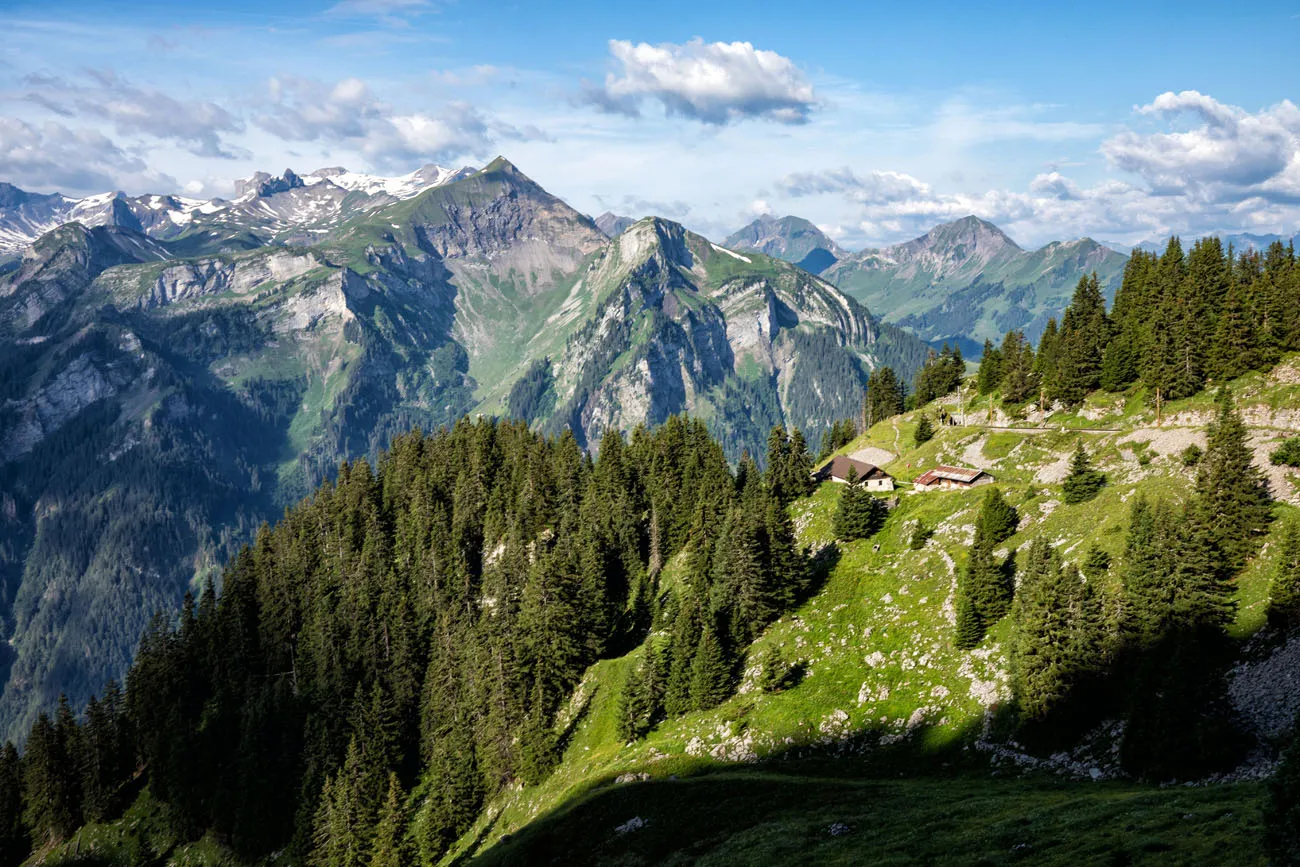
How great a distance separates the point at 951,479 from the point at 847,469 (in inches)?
666

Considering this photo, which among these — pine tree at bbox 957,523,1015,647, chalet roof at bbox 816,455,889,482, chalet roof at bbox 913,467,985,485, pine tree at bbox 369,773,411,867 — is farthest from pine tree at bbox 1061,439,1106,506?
pine tree at bbox 369,773,411,867

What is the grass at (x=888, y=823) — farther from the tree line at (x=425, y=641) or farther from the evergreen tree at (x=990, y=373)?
the evergreen tree at (x=990, y=373)

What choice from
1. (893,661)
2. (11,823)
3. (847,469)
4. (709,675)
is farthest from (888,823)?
(11,823)

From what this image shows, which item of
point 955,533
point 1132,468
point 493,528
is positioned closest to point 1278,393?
point 1132,468

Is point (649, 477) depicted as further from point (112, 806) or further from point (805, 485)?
point (112, 806)

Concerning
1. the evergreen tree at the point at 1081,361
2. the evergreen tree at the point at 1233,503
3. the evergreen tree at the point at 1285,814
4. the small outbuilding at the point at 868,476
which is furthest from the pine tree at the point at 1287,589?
the evergreen tree at the point at 1081,361

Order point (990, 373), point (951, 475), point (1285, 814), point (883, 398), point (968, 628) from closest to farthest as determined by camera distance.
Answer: point (1285, 814) < point (968, 628) < point (951, 475) < point (990, 373) < point (883, 398)

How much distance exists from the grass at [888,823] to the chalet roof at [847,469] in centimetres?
4737

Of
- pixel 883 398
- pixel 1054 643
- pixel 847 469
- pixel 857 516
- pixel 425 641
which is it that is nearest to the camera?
pixel 1054 643

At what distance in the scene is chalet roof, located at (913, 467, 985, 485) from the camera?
94800mm

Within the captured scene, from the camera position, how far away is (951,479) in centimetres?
9556

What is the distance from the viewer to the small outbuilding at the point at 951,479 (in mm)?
94375

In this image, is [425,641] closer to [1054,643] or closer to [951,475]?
[951,475]

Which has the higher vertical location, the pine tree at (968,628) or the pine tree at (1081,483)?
the pine tree at (1081,483)
